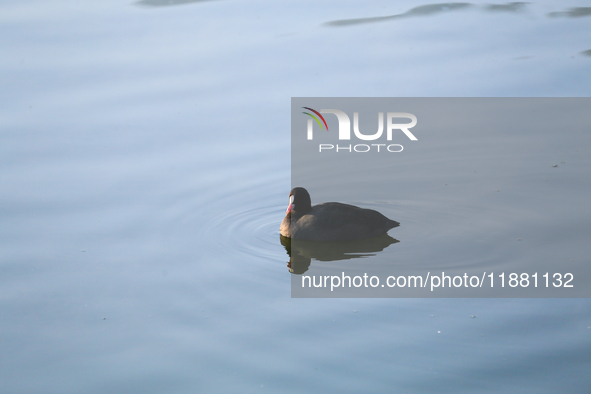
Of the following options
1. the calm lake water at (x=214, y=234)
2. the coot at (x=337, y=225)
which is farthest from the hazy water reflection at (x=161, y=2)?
the coot at (x=337, y=225)

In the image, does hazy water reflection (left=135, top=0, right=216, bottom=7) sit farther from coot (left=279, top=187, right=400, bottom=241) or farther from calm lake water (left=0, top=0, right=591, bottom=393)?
coot (left=279, top=187, right=400, bottom=241)

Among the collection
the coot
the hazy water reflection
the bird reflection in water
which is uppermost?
the hazy water reflection

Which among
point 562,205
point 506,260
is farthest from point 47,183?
point 562,205

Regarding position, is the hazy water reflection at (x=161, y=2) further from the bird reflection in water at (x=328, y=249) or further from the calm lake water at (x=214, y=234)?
the bird reflection in water at (x=328, y=249)

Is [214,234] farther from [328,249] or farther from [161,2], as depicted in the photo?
[161,2]

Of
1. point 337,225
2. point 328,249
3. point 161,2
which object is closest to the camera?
point 328,249

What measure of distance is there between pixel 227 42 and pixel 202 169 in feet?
15.5

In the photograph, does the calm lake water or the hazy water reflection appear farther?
the hazy water reflection

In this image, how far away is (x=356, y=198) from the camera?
834 centimetres

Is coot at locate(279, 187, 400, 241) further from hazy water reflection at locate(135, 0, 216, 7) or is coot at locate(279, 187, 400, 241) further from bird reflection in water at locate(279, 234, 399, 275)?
hazy water reflection at locate(135, 0, 216, 7)

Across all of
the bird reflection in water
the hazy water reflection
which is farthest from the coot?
the hazy water reflection

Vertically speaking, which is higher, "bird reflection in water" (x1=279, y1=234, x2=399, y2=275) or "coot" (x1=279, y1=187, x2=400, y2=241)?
"coot" (x1=279, y1=187, x2=400, y2=241)

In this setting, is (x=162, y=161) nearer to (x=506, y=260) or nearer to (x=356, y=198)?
(x=356, y=198)

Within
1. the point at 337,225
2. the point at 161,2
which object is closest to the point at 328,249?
the point at 337,225
